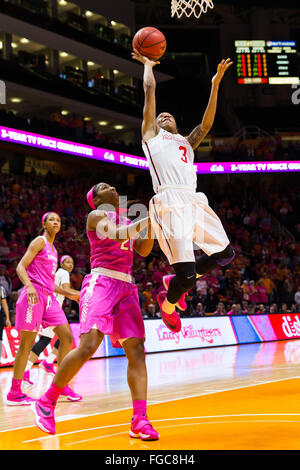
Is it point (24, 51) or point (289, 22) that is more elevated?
point (289, 22)

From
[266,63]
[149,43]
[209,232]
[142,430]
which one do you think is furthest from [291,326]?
[142,430]

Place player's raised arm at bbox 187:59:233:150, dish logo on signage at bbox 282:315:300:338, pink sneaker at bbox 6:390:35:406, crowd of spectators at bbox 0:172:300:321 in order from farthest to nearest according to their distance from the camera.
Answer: dish logo on signage at bbox 282:315:300:338 → crowd of spectators at bbox 0:172:300:321 → pink sneaker at bbox 6:390:35:406 → player's raised arm at bbox 187:59:233:150

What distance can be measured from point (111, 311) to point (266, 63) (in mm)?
20481

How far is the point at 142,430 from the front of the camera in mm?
4113

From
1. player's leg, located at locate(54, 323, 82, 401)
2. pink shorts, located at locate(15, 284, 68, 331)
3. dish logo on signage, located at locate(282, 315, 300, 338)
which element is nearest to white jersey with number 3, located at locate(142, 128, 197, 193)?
pink shorts, located at locate(15, 284, 68, 331)

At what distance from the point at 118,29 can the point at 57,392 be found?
2357 centimetres

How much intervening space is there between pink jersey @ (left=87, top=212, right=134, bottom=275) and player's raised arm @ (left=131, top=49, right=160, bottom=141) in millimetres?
818

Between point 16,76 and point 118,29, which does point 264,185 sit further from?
point 16,76

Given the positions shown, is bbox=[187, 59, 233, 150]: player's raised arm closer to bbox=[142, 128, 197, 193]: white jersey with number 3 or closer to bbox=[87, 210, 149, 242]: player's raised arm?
bbox=[142, 128, 197, 193]: white jersey with number 3

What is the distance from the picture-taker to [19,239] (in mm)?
15828

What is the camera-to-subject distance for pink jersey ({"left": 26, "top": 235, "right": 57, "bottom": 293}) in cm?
654

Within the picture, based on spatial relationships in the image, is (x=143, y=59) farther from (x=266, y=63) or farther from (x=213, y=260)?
(x=266, y=63)

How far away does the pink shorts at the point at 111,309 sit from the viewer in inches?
172
